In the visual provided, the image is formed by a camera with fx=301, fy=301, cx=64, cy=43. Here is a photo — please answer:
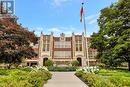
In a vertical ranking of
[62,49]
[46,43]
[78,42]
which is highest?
[78,42]

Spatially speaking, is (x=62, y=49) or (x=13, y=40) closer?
(x=13, y=40)

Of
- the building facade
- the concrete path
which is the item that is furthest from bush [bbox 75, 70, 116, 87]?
the building facade

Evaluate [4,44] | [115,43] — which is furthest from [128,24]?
[4,44]

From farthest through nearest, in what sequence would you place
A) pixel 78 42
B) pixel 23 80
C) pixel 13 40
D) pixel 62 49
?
pixel 62 49, pixel 78 42, pixel 13 40, pixel 23 80

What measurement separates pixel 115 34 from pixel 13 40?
1509cm

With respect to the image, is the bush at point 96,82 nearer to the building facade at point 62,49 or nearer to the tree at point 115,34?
the tree at point 115,34

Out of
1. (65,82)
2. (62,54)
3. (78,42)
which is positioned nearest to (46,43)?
(62,54)

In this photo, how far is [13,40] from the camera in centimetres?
3981

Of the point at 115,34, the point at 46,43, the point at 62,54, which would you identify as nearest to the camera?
the point at 115,34

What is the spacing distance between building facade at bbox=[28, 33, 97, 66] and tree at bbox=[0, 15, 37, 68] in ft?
146

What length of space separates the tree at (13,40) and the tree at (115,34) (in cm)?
1136

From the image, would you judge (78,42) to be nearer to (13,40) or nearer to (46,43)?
(46,43)

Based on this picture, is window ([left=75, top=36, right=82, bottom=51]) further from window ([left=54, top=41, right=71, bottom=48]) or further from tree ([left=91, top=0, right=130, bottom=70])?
tree ([left=91, top=0, right=130, bottom=70])

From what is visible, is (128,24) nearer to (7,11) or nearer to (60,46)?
(7,11)
